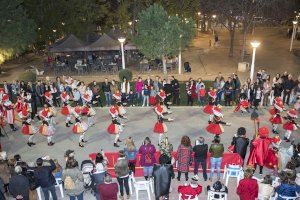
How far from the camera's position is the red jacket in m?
10.2

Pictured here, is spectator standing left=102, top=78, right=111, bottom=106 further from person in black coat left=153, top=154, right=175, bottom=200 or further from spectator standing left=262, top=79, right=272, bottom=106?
person in black coat left=153, top=154, right=175, bottom=200

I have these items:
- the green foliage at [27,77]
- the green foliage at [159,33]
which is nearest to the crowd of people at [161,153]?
the green foliage at [27,77]

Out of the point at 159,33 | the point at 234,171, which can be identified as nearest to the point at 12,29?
the point at 159,33

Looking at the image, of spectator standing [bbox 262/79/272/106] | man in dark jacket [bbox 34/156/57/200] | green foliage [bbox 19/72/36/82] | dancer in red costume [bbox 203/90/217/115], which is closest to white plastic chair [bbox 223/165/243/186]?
dancer in red costume [bbox 203/90/217/115]

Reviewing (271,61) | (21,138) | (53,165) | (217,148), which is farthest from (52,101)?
(271,61)

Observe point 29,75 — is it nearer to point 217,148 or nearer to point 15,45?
point 15,45

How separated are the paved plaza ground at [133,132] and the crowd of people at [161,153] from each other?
399mm

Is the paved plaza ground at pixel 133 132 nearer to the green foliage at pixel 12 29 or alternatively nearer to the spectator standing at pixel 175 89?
the spectator standing at pixel 175 89

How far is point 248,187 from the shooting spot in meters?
10.2

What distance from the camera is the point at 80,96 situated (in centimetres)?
1989

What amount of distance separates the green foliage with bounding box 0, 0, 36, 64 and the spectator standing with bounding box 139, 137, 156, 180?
19813 mm

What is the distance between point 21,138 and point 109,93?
5.38 m

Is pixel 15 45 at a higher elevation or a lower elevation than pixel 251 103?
higher

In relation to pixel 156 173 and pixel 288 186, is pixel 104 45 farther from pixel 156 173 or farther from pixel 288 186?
pixel 288 186
